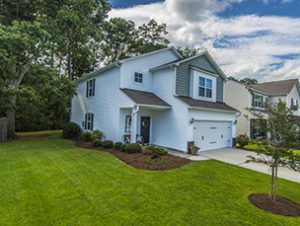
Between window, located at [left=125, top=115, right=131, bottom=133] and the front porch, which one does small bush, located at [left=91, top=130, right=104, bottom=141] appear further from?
window, located at [left=125, top=115, right=131, bottom=133]

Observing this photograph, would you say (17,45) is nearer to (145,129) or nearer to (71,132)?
(71,132)

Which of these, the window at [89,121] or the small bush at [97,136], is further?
the window at [89,121]

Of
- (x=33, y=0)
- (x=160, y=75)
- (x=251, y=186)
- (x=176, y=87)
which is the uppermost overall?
(x=33, y=0)

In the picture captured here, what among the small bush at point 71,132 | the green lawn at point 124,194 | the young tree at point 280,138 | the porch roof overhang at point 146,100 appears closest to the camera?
the green lawn at point 124,194

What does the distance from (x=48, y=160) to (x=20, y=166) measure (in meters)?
1.19

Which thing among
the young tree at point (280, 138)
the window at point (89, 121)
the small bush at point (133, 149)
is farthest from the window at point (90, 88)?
the young tree at point (280, 138)

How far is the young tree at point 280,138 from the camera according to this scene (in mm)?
5215

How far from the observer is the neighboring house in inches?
494

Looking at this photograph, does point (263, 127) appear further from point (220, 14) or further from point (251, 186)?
point (220, 14)

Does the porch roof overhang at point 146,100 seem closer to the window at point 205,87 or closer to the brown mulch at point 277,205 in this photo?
the window at point 205,87

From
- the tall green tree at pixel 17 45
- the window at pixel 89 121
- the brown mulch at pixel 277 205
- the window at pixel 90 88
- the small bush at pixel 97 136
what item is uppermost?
the tall green tree at pixel 17 45

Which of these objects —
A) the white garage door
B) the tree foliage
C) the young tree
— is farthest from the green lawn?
the tree foliage

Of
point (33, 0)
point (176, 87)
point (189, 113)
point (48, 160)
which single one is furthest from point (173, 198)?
point (33, 0)

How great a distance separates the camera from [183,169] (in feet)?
27.6
